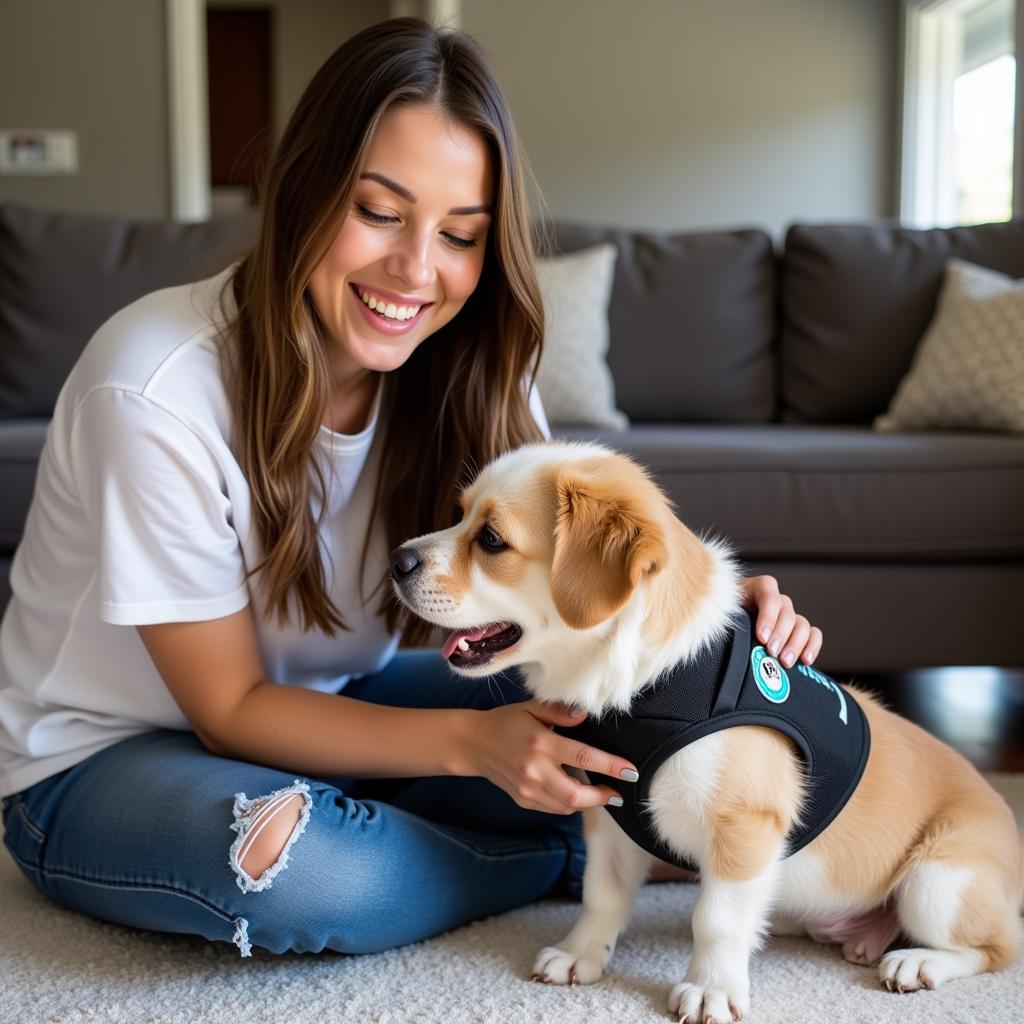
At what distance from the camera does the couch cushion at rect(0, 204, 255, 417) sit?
2.92 meters

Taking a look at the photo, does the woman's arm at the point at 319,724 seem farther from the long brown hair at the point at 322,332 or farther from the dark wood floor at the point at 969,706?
the dark wood floor at the point at 969,706

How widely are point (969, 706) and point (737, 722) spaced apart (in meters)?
1.66

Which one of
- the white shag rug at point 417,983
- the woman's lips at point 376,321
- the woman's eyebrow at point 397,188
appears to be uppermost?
the woman's eyebrow at point 397,188

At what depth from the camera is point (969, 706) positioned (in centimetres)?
270

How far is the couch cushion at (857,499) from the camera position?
2.35 m

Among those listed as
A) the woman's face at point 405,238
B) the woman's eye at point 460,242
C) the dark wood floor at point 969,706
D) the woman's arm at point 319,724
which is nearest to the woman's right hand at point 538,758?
the woman's arm at point 319,724

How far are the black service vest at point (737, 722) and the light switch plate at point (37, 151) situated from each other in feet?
15.8

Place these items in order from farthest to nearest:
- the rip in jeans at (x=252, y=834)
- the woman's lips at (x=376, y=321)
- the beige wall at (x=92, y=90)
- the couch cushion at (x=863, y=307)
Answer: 1. the beige wall at (x=92, y=90)
2. the couch cushion at (x=863, y=307)
3. the woman's lips at (x=376, y=321)
4. the rip in jeans at (x=252, y=834)

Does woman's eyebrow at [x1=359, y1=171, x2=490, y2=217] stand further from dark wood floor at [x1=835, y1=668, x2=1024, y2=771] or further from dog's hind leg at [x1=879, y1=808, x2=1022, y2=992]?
dark wood floor at [x1=835, y1=668, x2=1024, y2=771]

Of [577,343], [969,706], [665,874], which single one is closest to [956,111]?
[577,343]

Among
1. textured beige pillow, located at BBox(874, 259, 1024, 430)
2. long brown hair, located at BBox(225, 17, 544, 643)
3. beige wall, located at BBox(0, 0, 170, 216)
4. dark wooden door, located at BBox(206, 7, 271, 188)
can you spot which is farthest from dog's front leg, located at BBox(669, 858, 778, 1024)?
dark wooden door, located at BBox(206, 7, 271, 188)

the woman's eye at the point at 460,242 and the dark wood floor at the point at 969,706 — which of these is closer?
the woman's eye at the point at 460,242

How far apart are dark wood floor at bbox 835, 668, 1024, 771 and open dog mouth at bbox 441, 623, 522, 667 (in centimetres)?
128

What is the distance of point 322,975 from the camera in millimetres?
1391
